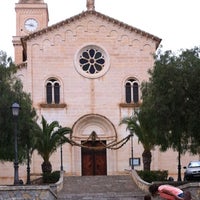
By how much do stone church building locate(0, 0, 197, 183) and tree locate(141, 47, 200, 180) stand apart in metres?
16.4

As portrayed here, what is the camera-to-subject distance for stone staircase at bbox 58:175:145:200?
31047 mm

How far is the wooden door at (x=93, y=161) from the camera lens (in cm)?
4866

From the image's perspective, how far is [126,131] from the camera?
4803 cm

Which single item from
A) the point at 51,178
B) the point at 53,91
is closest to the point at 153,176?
the point at 51,178

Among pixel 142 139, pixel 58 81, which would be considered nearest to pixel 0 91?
pixel 142 139

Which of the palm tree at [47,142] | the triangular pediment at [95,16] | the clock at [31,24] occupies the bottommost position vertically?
the palm tree at [47,142]

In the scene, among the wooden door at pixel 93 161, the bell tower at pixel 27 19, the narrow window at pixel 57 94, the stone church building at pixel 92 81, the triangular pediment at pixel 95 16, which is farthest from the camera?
the bell tower at pixel 27 19

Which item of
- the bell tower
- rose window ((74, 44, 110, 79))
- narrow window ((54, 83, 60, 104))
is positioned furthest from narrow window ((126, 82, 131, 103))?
the bell tower

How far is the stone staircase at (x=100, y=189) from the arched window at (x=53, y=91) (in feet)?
30.2

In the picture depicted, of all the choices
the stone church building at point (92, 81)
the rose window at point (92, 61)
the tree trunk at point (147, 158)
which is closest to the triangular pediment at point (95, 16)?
the stone church building at point (92, 81)

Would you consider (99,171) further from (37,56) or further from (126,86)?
(37,56)

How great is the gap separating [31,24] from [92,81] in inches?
1040

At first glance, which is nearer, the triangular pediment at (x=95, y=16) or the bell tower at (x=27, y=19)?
the triangular pediment at (x=95, y=16)

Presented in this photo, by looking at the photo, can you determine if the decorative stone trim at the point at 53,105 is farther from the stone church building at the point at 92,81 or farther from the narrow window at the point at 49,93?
the narrow window at the point at 49,93
